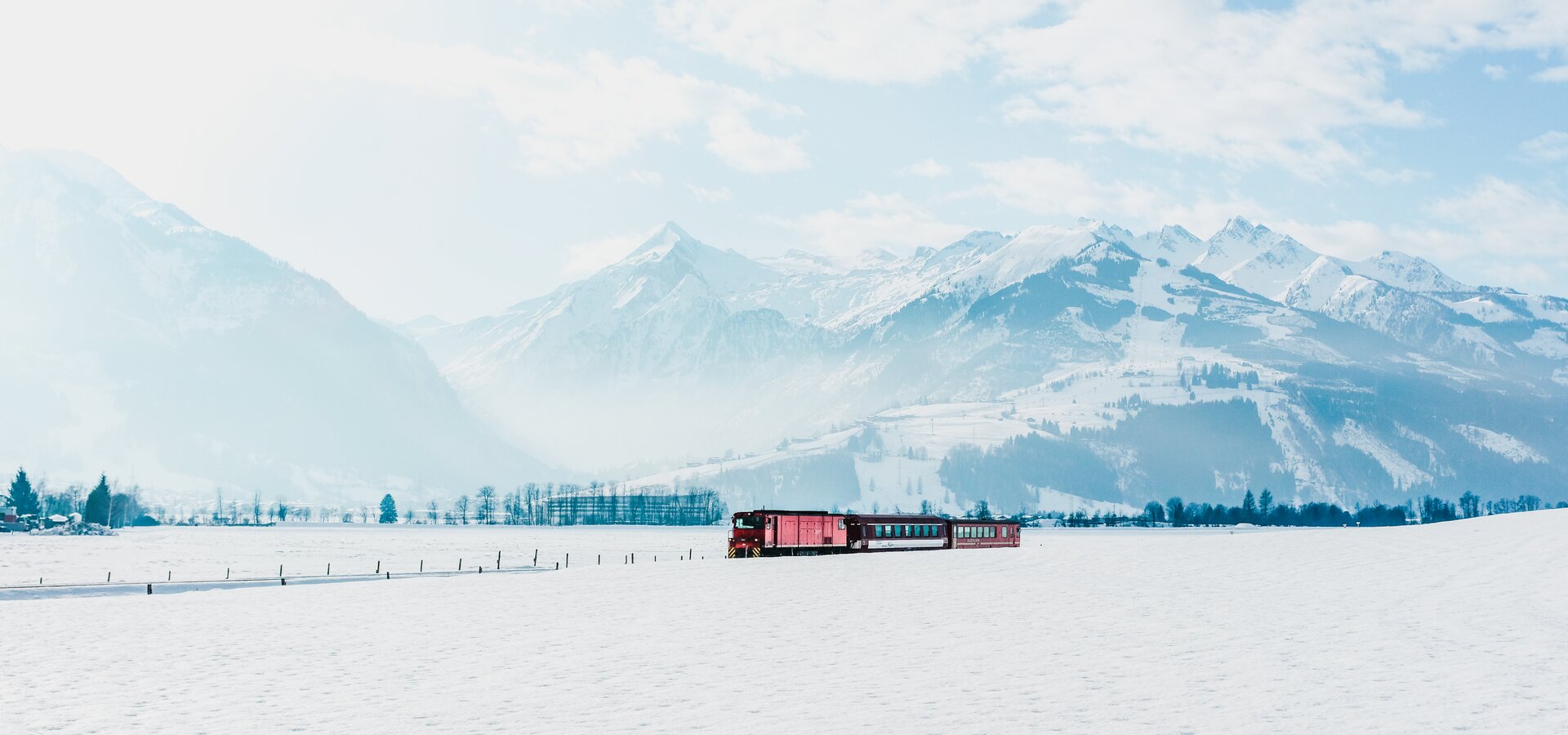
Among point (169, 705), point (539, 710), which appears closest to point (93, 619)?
point (169, 705)

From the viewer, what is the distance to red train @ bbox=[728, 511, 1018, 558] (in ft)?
356

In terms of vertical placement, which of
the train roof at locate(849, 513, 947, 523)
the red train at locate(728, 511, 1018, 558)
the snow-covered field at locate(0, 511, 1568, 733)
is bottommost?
the snow-covered field at locate(0, 511, 1568, 733)

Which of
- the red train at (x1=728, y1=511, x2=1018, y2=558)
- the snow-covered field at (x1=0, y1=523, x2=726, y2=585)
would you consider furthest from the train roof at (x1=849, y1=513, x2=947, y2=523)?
the snow-covered field at (x1=0, y1=523, x2=726, y2=585)

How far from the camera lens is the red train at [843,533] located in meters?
109

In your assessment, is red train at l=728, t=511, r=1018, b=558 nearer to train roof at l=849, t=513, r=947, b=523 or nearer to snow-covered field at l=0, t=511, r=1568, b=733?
train roof at l=849, t=513, r=947, b=523

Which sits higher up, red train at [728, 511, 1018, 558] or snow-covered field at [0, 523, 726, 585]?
red train at [728, 511, 1018, 558]

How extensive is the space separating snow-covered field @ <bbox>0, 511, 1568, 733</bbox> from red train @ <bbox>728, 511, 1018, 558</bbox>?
36.8m

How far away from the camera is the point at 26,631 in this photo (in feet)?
159

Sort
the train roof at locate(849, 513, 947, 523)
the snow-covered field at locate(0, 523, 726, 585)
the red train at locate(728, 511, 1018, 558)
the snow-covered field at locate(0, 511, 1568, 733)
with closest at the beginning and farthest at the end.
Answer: the snow-covered field at locate(0, 511, 1568, 733) → the snow-covered field at locate(0, 523, 726, 585) → the red train at locate(728, 511, 1018, 558) → the train roof at locate(849, 513, 947, 523)

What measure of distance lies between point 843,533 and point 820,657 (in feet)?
261

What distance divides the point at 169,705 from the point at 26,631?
76.4 ft

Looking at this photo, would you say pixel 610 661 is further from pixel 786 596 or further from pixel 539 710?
pixel 786 596

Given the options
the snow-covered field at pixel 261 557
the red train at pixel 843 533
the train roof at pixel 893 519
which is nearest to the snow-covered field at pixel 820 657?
the red train at pixel 843 533

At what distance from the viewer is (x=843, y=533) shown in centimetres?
11706
